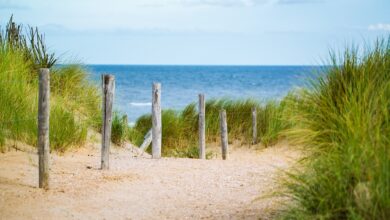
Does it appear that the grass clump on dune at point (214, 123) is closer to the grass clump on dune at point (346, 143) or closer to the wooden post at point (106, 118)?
the wooden post at point (106, 118)

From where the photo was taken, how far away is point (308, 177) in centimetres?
535

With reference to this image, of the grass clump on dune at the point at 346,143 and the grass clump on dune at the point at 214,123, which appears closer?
the grass clump on dune at the point at 346,143

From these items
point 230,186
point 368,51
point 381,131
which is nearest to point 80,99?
point 230,186

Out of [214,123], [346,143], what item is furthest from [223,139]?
[346,143]

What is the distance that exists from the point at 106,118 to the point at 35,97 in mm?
2488

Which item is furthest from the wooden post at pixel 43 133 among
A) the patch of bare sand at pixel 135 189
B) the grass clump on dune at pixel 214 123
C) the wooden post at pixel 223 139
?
the grass clump on dune at pixel 214 123

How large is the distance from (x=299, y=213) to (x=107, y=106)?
5.26 m

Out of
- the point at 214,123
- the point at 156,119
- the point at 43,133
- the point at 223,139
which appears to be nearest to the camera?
the point at 43,133

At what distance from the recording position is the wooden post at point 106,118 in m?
9.82

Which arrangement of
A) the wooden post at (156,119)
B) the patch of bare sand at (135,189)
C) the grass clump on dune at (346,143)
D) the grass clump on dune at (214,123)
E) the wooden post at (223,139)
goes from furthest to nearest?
the grass clump on dune at (214,123), the wooden post at (223,139), the wooden post at (156,119), the patch of bare sand at (135,189), the grass clump on dune at (346,143)

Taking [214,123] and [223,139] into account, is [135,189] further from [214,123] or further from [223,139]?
[214,123]

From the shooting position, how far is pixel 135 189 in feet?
27.3

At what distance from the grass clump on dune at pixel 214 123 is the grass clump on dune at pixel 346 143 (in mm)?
8080

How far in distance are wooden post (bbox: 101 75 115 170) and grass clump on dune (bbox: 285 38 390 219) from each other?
395cm
